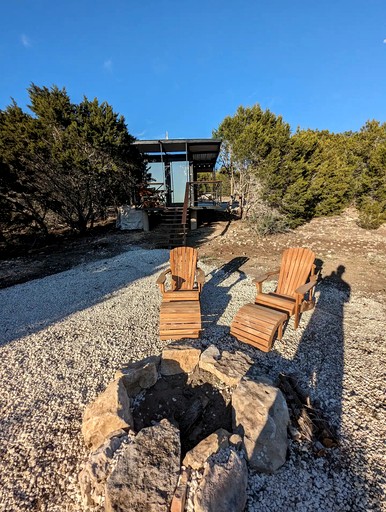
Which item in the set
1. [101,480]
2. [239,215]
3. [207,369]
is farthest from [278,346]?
[239,215]

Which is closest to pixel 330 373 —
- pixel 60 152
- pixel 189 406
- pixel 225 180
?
pixel 189 406

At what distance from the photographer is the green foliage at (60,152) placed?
30.2 ft

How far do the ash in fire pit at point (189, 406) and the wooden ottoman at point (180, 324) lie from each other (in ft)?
2.02

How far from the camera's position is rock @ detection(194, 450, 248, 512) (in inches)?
53.2

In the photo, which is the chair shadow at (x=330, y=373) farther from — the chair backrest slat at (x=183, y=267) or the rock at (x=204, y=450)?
the chair backrest slat at (x=183, y=267)

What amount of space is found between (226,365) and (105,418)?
1.25 metres

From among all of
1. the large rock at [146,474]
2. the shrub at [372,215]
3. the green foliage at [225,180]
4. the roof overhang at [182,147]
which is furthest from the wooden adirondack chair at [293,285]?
the green foliage at [225,180]

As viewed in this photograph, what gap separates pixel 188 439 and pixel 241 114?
14006mm

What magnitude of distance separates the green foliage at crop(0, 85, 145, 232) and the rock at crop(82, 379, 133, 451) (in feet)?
31.6

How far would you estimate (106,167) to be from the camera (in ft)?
33.1

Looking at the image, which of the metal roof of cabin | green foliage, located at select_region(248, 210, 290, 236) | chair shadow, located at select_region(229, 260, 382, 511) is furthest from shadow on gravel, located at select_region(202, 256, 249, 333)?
the metal roof of cabin

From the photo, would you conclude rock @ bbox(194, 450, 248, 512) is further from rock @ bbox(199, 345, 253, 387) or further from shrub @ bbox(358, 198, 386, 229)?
shrub @ bbox(358, 198, 386, 229)

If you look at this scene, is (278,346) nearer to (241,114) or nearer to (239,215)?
(239,215)

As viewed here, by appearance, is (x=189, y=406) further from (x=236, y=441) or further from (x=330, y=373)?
(x=330, y=373)
